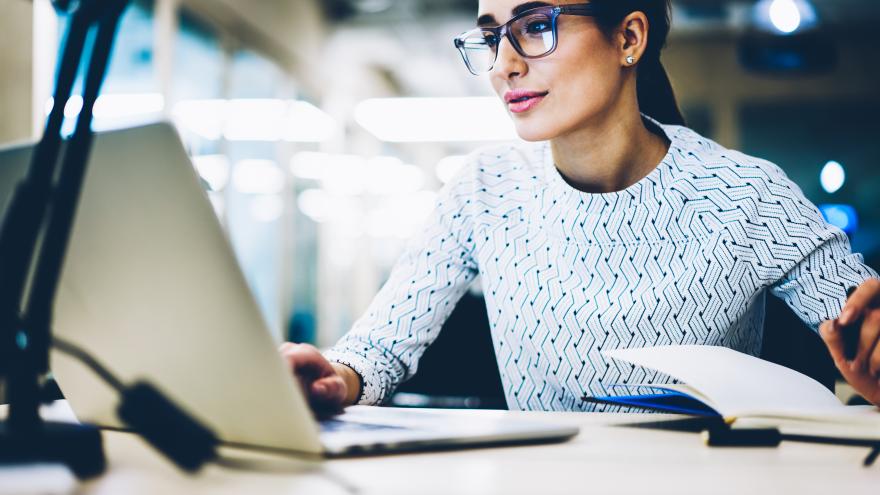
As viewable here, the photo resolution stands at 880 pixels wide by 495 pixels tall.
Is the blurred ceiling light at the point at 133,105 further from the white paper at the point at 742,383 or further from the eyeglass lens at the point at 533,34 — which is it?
the white paper at the point at 742,383

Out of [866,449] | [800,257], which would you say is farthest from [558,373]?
[866,449]

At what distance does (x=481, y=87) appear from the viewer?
10.1 metres

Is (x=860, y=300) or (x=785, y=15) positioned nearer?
(x=860, y=300)

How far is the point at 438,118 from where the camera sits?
10.3 m

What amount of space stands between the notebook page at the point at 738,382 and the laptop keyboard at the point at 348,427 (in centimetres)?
23

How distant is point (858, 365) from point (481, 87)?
954cm

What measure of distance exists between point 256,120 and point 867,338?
6.46 m

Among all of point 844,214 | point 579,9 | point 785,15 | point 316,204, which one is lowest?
point 316,204

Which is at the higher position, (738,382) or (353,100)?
(353,100)

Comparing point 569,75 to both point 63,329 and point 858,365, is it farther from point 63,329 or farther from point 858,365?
point 63,329

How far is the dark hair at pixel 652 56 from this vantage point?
1.30m

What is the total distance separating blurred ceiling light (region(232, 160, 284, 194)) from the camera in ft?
21.0

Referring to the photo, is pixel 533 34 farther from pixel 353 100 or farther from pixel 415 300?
pixel 353 100

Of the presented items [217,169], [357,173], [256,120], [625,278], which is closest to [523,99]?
[625,278]
